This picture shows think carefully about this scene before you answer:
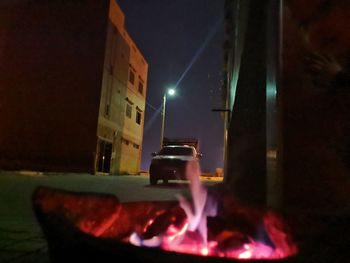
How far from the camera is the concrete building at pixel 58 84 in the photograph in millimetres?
21828

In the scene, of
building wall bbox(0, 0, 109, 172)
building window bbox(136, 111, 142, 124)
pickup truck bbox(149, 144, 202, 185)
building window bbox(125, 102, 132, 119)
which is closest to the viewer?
pickup truck bbox(149, 144, 202, 185)

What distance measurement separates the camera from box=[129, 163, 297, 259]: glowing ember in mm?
2100

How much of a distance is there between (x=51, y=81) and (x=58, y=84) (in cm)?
57

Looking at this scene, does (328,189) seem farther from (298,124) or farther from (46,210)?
(46,210)

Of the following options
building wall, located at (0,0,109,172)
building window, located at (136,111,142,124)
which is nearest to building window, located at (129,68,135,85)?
building window, located at (136,111,142,124)

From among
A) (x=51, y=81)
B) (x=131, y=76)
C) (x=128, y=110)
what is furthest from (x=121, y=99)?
(x=51, y=81)

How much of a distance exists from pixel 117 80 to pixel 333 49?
2429 cm

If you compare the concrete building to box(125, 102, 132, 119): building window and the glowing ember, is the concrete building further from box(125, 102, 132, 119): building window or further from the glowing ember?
the glowing ember

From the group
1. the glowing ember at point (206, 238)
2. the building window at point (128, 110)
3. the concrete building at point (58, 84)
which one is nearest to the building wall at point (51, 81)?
the concrete building at point (58, 84)

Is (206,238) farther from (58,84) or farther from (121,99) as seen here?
(121,99)

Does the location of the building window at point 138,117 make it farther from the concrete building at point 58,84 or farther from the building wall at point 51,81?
the building wall at point 51,81

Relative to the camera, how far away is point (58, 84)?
22672 millimetres

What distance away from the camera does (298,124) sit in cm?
265

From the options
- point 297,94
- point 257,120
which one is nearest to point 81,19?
point 257,120
